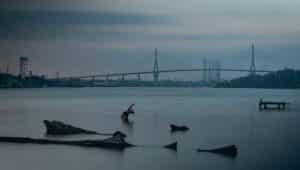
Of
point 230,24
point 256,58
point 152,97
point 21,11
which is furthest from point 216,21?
point 21,11

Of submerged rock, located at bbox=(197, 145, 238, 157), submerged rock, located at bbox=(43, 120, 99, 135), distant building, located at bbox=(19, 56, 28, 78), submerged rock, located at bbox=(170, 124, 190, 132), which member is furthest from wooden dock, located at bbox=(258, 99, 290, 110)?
distant building, located at bbox=(19, 56, 28, 78)

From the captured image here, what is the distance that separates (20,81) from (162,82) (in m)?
1.23

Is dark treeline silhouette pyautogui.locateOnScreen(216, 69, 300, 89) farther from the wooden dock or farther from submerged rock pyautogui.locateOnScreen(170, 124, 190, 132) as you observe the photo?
submerged rock pyautogui.locateOnScreen(170, 124, 190, 132)

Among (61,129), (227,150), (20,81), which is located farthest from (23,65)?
(227,150)

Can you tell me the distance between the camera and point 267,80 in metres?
5.40

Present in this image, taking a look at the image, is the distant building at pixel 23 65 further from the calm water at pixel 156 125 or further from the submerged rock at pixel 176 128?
the submerged rock at pixel 176 128

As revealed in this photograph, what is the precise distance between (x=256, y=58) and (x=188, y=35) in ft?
2.01

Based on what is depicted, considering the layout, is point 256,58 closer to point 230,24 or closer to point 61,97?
point 230,24

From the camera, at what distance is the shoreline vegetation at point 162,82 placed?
525 cm

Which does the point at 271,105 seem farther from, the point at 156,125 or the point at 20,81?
the point at 20,81

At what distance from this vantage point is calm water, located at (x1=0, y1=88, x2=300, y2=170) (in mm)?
4973

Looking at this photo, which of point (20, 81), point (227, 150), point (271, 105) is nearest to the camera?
point (227, 150)

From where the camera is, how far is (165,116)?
5336 mm

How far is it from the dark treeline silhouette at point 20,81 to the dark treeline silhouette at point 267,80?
1.55 meters
